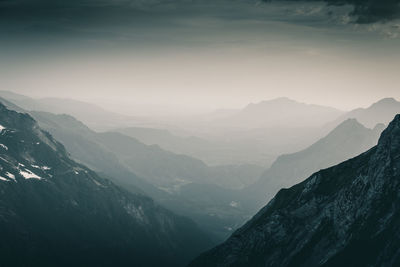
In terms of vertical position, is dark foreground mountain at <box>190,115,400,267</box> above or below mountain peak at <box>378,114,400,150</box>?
below

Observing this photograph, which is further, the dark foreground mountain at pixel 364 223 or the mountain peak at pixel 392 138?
the mountain peak at pixel 392 138

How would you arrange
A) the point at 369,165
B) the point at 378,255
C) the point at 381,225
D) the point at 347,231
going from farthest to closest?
the point at 369,165, the point at 347,231, the point at 381,225, the point at 378,255

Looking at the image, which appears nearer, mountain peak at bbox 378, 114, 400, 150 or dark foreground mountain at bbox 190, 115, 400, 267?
dark foreground mountain at bbox 190, 115, 400, 267

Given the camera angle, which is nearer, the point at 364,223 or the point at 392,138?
the point at 364,223

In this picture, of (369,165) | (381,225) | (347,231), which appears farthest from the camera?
(369,165)

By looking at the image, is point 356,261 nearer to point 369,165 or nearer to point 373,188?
point 373,188

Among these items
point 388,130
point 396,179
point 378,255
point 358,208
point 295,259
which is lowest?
point 295,259

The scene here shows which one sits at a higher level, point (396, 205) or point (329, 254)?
point (396, 205)

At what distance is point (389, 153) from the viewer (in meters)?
186

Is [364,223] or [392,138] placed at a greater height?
[392,138]

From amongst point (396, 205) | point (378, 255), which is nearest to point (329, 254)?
point (378, 255)

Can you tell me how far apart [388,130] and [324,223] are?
60.8m

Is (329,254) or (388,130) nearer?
(329,254)

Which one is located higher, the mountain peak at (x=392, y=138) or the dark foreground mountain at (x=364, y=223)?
the mountain peak at (x=392, y=138)
